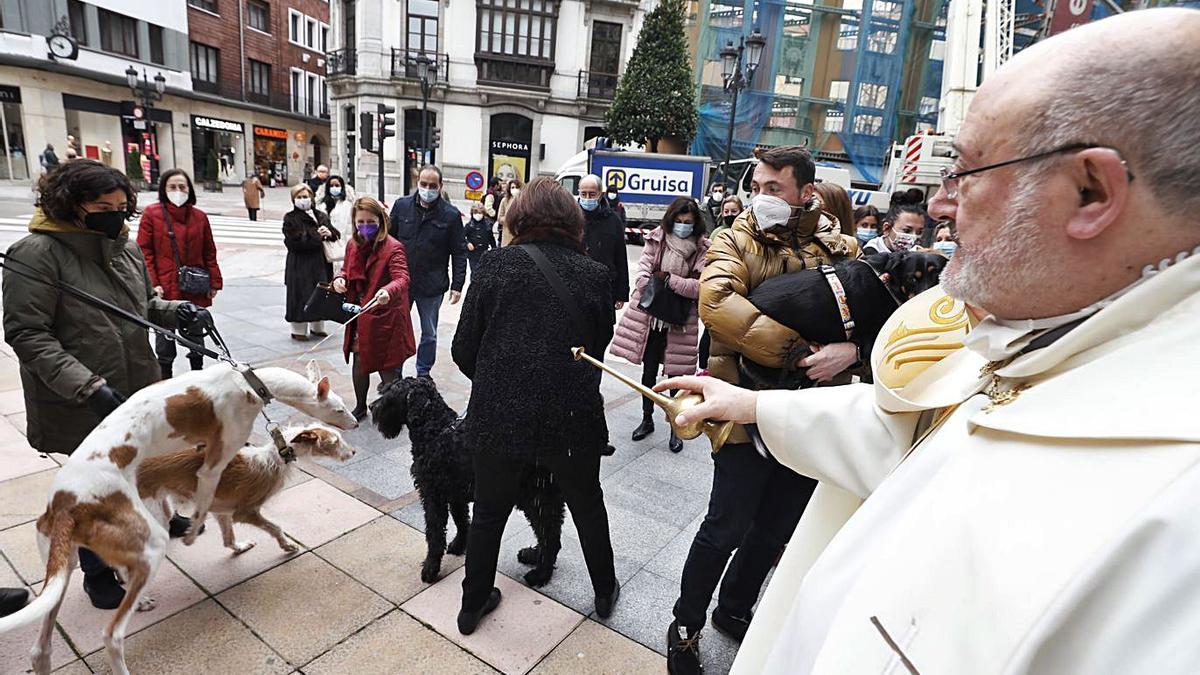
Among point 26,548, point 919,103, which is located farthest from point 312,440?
point 919,103

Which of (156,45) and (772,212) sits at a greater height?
(156,45)

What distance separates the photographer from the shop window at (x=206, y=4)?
28.4 m

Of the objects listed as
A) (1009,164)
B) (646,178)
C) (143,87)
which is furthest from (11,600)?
(143,87)

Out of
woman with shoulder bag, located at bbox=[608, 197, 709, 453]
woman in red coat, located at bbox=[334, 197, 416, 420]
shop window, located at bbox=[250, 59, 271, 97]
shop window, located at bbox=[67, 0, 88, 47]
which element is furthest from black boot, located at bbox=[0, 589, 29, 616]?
shop window, located at bbox=[250, 59, 271, 97]

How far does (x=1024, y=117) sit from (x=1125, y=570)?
2.12 ft

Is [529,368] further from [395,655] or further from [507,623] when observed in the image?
[395,655]

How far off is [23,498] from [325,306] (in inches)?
99.5

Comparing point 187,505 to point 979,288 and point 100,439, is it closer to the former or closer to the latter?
point 100,439

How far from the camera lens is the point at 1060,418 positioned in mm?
733

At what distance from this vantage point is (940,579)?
2.50ft

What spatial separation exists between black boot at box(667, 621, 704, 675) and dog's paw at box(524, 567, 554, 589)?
2.52ft

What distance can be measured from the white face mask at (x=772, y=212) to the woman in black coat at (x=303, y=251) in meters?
5.26

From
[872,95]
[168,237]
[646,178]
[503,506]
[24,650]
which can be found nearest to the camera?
[24,650]

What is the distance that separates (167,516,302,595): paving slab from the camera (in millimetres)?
2912
